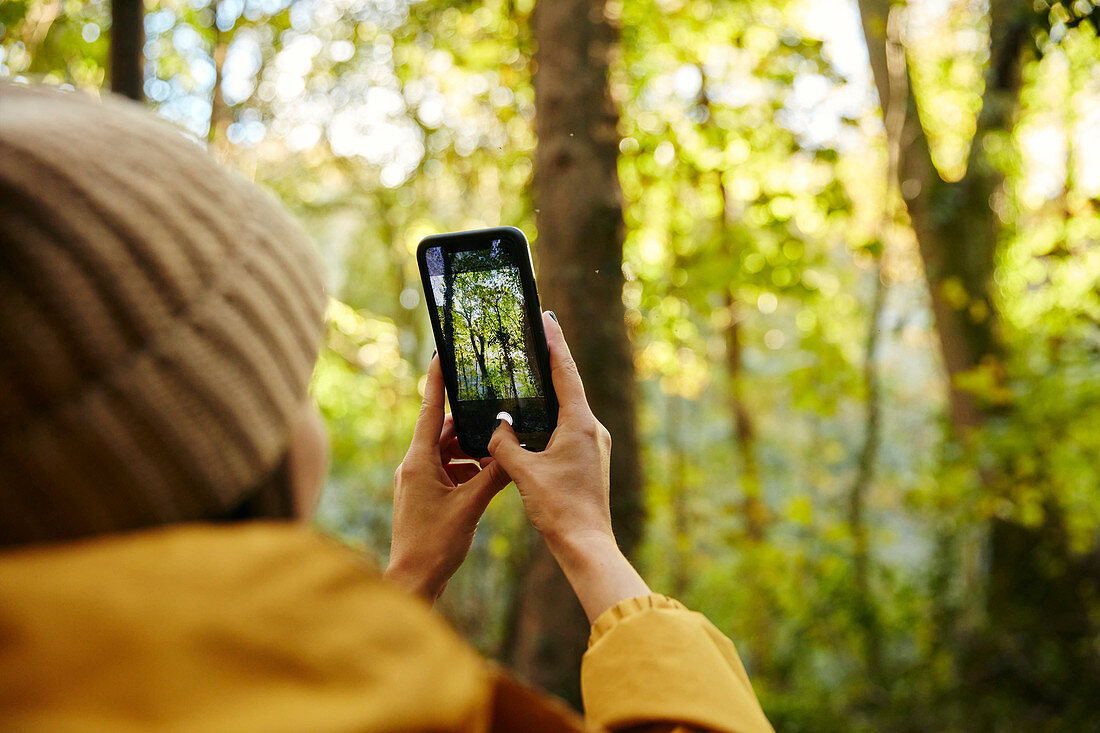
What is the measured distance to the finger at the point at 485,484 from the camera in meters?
0.97

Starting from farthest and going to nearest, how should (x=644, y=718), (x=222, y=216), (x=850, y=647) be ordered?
(x=850, y=647) → (x=644, y=718) → (x=222, y=216)

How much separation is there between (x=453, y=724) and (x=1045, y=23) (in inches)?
61.9

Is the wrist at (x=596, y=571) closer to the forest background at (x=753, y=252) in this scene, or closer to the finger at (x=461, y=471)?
the finger at (x=461, y=471)

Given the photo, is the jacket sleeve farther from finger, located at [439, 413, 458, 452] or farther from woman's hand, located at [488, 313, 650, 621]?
finger, located at [439, 413, 458, 452]

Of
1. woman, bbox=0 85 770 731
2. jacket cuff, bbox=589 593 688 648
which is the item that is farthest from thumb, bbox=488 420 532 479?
woman, bbox=0 85 770 731

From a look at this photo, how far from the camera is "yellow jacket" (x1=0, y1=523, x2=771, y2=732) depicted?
348 millimetres

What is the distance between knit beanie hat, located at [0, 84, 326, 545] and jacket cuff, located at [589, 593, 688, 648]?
0.37 meters

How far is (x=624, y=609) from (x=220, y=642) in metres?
0.42

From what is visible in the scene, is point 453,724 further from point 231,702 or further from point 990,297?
point 990,297

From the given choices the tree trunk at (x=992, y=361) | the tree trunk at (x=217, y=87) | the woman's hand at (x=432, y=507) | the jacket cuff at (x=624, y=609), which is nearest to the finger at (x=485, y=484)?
the woman's hand at (x=432, y=507)

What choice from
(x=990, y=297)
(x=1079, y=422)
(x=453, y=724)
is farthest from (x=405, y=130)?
(x=453, y=724)

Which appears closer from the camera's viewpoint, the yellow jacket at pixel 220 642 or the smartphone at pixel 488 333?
the yellow jacket at pixel 220 642

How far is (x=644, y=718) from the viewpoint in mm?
628

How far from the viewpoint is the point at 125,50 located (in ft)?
5.41
